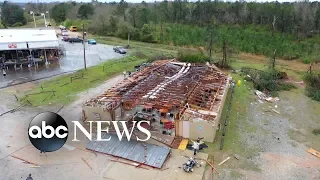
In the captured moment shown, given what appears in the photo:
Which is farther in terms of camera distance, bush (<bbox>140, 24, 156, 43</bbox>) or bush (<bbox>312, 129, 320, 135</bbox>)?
bush (<bbox>140, 24, 156, 43</bbox>)

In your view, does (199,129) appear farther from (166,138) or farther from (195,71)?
(195,71)

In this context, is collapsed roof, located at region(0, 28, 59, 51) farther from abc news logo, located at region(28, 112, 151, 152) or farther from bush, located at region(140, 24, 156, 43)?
abc news logo, located at region(28, 112, 151, 152)

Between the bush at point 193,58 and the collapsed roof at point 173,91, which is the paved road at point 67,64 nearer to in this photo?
the bush at point 193,58

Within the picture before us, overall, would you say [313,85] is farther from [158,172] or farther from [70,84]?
[70,84]

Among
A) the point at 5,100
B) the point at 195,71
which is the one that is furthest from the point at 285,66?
the point at 5,100

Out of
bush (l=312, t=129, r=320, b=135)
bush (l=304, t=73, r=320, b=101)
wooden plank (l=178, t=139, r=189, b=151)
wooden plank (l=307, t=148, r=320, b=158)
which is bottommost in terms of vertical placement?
wooden plank (l=307, t=148, r=320, b=158)

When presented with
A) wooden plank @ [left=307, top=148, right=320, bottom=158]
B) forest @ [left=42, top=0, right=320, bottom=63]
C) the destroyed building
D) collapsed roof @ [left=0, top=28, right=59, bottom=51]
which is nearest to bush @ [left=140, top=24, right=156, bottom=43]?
forest @ [left=42, top=0, right=320, bottom=63]
